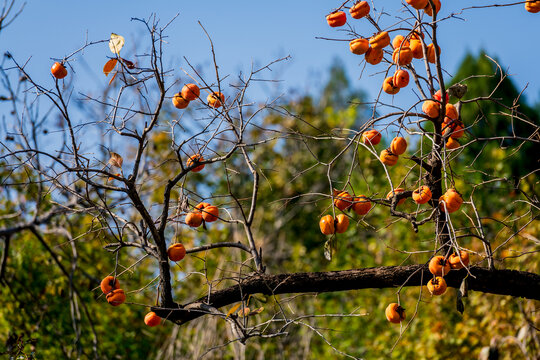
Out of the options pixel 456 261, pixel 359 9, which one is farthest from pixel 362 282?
pixel 359 9

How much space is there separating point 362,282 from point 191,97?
1.01 metres

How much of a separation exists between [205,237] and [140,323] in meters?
1.35

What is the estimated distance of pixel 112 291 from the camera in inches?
87.8

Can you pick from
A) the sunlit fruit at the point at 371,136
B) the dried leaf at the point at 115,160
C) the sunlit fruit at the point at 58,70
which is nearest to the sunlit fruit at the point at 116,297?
the dried leaf at the point at 115,160

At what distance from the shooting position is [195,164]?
6.77 ft

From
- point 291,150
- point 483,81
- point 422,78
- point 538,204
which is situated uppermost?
point 483,81

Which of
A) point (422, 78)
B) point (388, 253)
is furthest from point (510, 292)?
point (388, 253)

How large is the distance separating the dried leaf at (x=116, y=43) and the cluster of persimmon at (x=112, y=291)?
2.95 feet

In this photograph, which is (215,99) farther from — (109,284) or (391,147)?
(109,284)

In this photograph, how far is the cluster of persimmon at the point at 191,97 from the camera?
228 centimetres

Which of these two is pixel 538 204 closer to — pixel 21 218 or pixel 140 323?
pixel 21 218

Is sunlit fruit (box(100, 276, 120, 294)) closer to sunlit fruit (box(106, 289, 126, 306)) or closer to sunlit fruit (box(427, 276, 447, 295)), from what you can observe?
sunlit fruit (box(106, 289, 126, 306))

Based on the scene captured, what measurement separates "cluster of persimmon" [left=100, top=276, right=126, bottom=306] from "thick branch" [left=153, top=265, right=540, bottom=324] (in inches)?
5.7

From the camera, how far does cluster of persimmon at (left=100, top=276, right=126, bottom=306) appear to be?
7.16 ft
